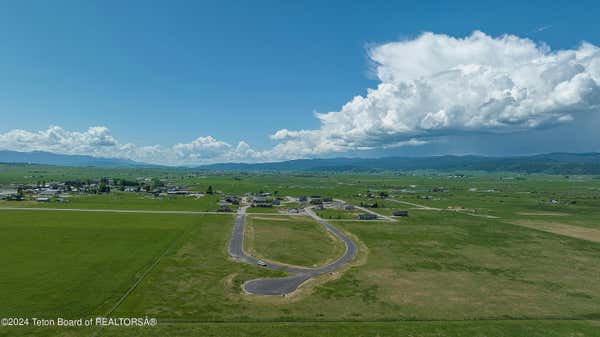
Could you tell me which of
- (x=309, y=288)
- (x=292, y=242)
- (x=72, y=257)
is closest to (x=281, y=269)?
(x=309, y=288)

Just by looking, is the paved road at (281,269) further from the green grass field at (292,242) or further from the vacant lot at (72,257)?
the vacant lot at (72,257)

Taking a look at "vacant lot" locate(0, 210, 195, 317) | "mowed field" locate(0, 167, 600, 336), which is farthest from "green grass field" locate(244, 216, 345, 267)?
"vacant lot" locate(0, 210, 195, 317)

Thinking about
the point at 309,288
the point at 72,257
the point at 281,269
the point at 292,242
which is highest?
the point at 72,257

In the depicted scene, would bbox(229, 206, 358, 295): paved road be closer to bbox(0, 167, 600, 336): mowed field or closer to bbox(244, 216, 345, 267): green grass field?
bbox(244, 216, 345, 267): green grass field

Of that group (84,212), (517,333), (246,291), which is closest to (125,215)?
(84,212)

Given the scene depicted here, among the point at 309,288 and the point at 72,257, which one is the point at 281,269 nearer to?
the point at 309,288

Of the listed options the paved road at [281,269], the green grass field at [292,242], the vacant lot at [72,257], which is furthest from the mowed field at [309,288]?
the paved road at [281,269]

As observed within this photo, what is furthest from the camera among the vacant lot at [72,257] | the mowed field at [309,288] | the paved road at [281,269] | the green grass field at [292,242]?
the green grass field at [292,242]

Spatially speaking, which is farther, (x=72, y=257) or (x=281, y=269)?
(x=72, y=257)

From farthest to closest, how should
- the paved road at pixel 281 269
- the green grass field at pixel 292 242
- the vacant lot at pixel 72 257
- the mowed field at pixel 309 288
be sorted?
the green grass field at pixel 292 242, the paved road at pixel 281 269, the vacant lot at pixel 72 257, the mowed field at pixel 309 288
